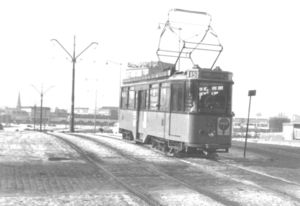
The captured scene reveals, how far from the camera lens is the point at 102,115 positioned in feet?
364

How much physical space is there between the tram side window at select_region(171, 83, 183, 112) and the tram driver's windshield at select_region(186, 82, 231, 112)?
32 cm

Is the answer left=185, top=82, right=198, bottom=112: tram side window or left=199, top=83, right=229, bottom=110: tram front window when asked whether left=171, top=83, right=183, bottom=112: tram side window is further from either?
left=199, top=83, right=229, bottom=110: tram front window

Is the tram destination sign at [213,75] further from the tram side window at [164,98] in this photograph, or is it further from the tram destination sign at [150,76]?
the tram destination sign at [150,76]

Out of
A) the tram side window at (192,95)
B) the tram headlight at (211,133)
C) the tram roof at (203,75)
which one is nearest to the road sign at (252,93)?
the tram roof at (203,75)

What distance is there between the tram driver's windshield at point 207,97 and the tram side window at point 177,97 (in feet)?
1.06

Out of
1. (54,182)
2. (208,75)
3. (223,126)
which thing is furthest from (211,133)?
(54,182)

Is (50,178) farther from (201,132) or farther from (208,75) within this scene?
(208,75)

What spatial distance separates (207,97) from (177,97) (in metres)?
1.02

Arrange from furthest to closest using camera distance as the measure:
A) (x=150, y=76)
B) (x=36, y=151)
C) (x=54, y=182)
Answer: (x=150, y=76) → (x=36, y=151) → (x=54, y=182)

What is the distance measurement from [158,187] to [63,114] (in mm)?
118562

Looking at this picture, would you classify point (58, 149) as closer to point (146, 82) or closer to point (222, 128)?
point (146, 82)

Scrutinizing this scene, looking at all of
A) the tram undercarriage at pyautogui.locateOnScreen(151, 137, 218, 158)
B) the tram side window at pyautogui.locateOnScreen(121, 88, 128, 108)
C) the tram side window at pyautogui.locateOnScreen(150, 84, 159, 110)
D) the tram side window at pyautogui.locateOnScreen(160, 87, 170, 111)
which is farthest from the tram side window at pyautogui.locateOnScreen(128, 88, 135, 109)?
the tram undercarriage at pyautogui.locateOnScreen(151, 137, 218, 158)

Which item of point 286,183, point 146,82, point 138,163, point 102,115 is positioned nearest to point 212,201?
point 286,183

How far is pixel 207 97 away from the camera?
531 inches
